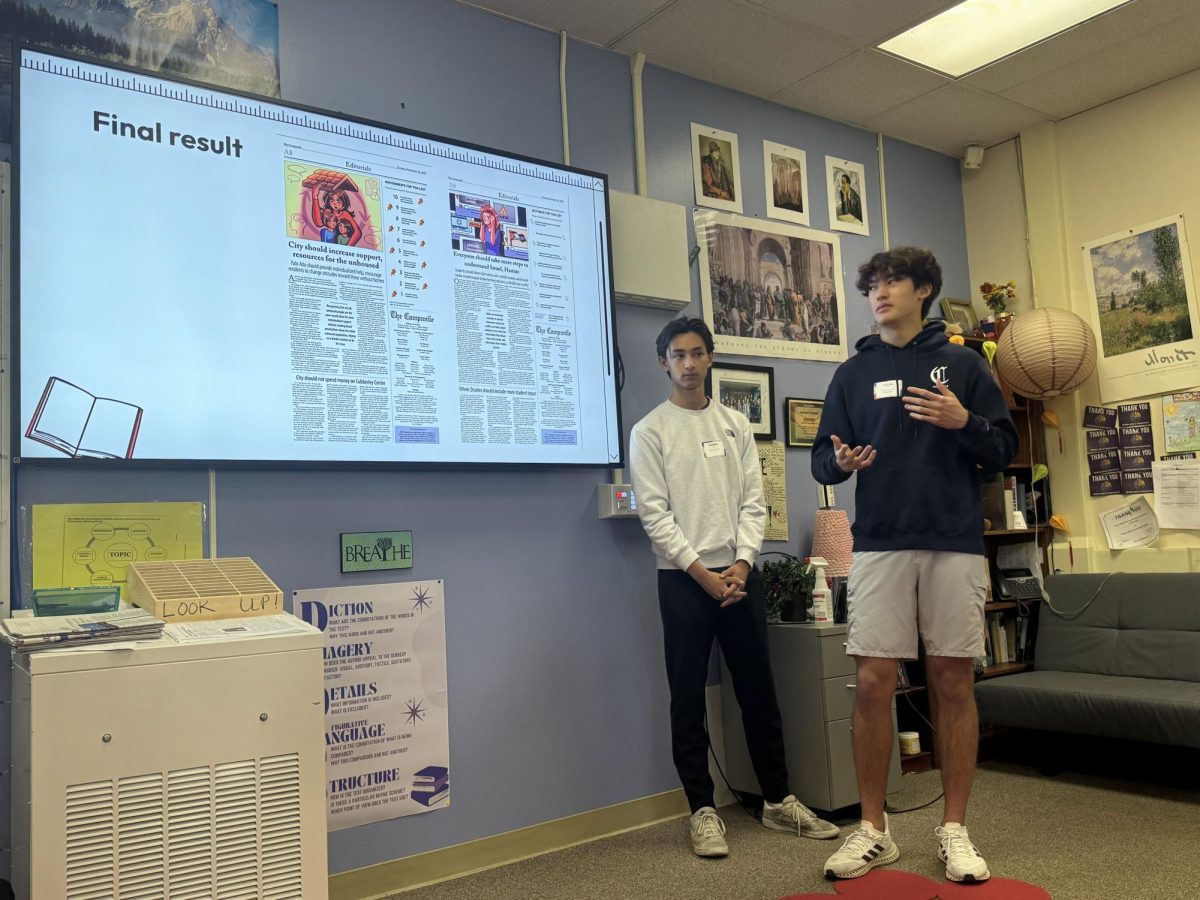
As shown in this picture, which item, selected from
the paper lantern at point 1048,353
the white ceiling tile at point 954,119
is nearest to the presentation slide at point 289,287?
the white ceiling tile at point 954,119

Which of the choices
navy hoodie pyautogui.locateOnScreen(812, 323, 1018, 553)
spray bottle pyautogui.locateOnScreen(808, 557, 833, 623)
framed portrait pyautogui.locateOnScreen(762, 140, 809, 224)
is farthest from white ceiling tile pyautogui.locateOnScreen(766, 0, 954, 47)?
spray bottle pyautogui.locateOnScreen(808, 557, 833, 623)

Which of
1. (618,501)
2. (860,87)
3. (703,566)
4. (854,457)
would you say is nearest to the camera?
(854,457)

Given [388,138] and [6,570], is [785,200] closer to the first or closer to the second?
[388,138]

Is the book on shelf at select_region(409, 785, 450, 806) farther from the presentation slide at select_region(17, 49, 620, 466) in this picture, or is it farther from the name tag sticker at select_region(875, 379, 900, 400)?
the name tag sticker at select_region(875, 379, 900, 400)

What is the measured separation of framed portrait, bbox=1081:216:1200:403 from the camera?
153 inches

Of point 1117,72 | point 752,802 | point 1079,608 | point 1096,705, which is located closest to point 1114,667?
point 1079,608

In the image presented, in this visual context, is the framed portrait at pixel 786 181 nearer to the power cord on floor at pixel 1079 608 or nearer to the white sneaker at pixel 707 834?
the power cord on floor at pixel 1079 608

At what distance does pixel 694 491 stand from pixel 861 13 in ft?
5.81

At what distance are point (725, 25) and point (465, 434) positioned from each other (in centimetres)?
172

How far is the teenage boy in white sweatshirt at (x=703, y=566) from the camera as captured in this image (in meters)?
2.83

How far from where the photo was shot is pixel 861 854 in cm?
242

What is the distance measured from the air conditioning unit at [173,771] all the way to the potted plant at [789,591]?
74.3 inches

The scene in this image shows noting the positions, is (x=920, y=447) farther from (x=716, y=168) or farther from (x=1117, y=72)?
(x=1117, y=72)

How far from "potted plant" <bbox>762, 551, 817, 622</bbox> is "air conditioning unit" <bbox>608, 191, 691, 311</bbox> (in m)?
1.00
